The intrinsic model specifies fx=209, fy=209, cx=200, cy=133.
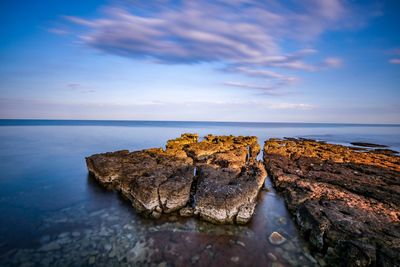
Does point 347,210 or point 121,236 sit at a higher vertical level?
point 347,210

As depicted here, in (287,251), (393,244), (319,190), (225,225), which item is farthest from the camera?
(319,190)

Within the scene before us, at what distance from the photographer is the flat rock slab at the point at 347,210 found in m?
6.70

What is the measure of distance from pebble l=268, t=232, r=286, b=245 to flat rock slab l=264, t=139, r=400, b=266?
3.24 ft

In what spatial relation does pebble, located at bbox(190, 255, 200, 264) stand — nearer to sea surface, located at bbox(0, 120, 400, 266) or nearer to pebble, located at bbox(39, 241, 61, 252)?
sea surface, located at bbox(0, 120, 400, 266)

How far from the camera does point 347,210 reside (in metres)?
9.02

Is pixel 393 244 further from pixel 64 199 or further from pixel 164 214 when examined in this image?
pixel 64 199

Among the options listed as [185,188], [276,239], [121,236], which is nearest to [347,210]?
[276,239]

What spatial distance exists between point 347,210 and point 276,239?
335 cm

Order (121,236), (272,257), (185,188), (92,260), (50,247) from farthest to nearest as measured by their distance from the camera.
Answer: (185,188)
(121,236)
(50,247)
(272,257)
(92,260)

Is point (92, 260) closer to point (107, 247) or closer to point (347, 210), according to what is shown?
point (107, 247)

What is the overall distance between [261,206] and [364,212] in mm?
4689

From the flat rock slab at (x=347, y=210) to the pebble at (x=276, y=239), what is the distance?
3.24 feet

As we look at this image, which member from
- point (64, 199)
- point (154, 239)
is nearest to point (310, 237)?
point (154, 239)

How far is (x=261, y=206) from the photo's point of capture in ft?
39.1
